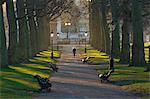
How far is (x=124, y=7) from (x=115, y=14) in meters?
1.50

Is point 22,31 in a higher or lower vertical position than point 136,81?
higher

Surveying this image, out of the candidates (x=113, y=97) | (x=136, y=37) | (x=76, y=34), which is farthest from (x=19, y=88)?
(x=76, y=34)

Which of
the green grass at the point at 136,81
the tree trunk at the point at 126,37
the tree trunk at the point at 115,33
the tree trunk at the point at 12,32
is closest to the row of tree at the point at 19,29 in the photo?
the tree trunk at the point at 12,32

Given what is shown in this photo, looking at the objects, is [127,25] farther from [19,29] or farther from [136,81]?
[136,81]

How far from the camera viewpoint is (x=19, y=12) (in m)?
46.1

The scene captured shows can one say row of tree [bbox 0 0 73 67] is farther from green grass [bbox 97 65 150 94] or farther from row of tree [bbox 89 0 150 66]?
green grass [bbox 97 65 150 94]

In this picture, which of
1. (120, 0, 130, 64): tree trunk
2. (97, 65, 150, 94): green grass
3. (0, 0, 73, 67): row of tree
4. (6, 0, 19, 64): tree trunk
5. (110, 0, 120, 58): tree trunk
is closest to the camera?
(97, 65, 150, 94): green grass

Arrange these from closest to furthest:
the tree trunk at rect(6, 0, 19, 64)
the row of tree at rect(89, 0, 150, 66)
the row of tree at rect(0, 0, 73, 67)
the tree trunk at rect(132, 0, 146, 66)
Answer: the row of tree at rect(0, 0, 73, 67) < the tree trunk at rect(132, 0, 146, 66) < the row of tree at rect(89, 0, 150, 66) < the tree trunk at rect(6, 0, 19, 64)

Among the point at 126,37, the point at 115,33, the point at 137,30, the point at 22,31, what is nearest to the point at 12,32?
the point at 22,31

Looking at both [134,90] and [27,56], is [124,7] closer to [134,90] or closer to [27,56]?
[27,56]

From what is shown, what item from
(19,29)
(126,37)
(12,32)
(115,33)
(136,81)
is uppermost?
(19,29)

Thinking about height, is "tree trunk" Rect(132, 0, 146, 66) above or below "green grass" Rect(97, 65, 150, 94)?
above

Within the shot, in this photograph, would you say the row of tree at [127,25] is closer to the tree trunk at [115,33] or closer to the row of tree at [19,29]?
the tree trunk at [115,33]

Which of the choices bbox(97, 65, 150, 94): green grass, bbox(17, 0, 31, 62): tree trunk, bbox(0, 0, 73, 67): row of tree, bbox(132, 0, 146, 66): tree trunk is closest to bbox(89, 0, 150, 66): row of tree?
bbox(132, 0, 146, 66): tree trunk
